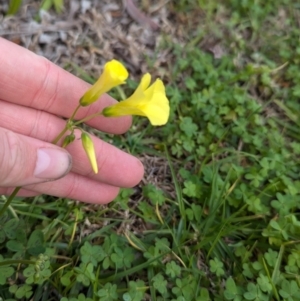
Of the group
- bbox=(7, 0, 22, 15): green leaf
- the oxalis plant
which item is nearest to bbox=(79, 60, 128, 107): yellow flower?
the oxalis plant

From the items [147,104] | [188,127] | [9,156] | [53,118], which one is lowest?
[188,127]

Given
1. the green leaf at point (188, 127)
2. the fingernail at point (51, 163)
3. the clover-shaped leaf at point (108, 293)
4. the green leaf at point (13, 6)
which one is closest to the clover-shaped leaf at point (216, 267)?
the clover-shaped leaf at point (108, 293)

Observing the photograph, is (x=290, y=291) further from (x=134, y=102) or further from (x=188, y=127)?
(x=134, y=102)

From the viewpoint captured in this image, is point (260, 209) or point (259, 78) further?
point (259, 78)

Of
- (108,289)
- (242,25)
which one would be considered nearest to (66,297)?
(108,289)

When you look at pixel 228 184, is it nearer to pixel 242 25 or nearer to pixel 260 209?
pixel 260 209

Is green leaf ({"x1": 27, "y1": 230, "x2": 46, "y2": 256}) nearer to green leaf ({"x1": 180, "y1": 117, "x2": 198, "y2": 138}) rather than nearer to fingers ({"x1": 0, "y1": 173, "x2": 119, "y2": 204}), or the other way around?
fingers ({"x1": 0, "y1": 173, "x2": 119, "y2": 204})

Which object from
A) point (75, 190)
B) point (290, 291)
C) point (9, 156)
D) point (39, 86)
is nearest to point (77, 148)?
point (75, 190)
